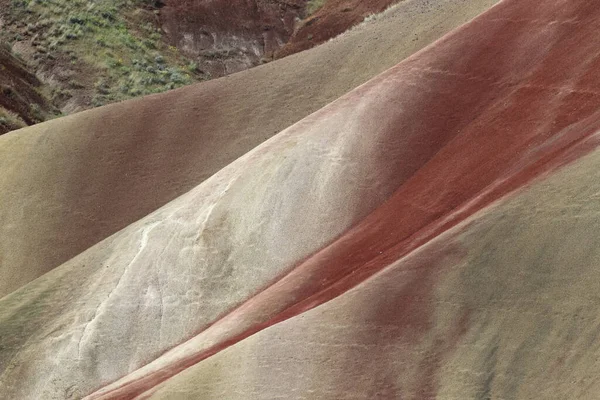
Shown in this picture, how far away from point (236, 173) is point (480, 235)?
470 inches

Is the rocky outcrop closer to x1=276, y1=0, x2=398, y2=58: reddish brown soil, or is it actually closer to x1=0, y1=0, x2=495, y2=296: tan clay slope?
x1=276, y1=0, x2=398, y2=58: reddish brown soil

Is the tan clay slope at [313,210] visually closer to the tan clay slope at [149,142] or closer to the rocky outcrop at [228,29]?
the tan clay slope at [149,142]

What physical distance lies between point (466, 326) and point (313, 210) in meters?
10.5

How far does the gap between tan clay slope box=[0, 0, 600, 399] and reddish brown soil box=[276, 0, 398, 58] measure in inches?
1343

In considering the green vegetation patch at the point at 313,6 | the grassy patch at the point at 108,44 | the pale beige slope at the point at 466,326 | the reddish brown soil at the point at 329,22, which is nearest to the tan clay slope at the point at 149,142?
the pale beige slope at the point at 466,326

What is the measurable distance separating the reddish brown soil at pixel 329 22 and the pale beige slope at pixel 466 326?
151 feet

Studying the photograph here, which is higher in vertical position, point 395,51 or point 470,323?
point 470,323

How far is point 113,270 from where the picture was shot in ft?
105

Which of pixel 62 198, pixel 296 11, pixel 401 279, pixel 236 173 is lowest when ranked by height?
pixel 296 11

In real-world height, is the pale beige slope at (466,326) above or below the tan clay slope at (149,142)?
above

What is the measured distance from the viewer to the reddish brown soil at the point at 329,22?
68.9 meters

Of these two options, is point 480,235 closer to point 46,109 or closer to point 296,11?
point 46,109

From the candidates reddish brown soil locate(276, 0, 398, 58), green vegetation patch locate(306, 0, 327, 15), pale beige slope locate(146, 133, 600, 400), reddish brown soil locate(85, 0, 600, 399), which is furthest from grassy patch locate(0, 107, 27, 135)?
green vegetation patch locate(306, 0, 327, 15)

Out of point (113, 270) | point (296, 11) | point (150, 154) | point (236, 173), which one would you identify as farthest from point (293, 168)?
point (296, 11)
